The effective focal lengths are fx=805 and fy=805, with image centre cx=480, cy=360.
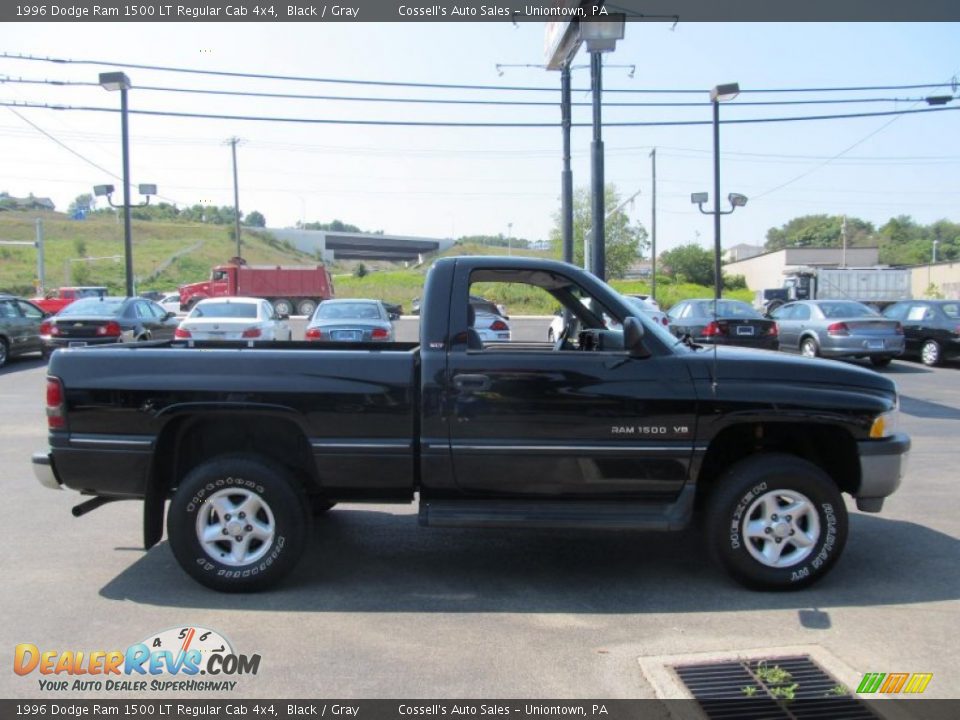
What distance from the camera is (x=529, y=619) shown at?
14.6 feet

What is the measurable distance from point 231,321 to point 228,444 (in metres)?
11.1

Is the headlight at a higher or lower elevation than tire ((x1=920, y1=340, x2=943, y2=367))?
higher

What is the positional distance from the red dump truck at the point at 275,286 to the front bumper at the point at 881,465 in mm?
41742

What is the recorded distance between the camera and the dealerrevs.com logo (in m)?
3.76

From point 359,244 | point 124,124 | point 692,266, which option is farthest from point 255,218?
point 124,124

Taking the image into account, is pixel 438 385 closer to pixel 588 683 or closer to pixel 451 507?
pixel 451 507

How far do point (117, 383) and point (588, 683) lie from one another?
10.5 feet

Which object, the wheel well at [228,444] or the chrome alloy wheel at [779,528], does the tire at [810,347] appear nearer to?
the chrome alloy wheel at [779,528]

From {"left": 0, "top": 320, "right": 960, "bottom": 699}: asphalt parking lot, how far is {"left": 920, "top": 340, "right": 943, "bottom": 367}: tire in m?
13.4

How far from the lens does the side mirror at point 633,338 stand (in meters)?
4.71

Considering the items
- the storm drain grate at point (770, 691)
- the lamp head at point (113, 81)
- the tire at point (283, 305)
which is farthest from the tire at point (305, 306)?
the storm drain grate at point (770, 691)

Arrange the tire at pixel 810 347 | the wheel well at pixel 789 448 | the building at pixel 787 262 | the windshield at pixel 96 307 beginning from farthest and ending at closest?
the building at pixel 787 262, the tire at pixel 810 347, the windshield at pixel 96 307, the wheel well at pixel 789 448

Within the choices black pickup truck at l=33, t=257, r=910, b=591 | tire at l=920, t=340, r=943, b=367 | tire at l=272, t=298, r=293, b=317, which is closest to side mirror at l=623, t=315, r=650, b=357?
black pickup truck at l=33, t=257, r=910, b=591

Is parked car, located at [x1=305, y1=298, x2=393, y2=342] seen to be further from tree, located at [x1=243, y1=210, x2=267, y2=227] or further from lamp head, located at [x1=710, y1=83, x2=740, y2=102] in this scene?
tree, located at [x1=243, y1=210, x2=267, y2=227]
